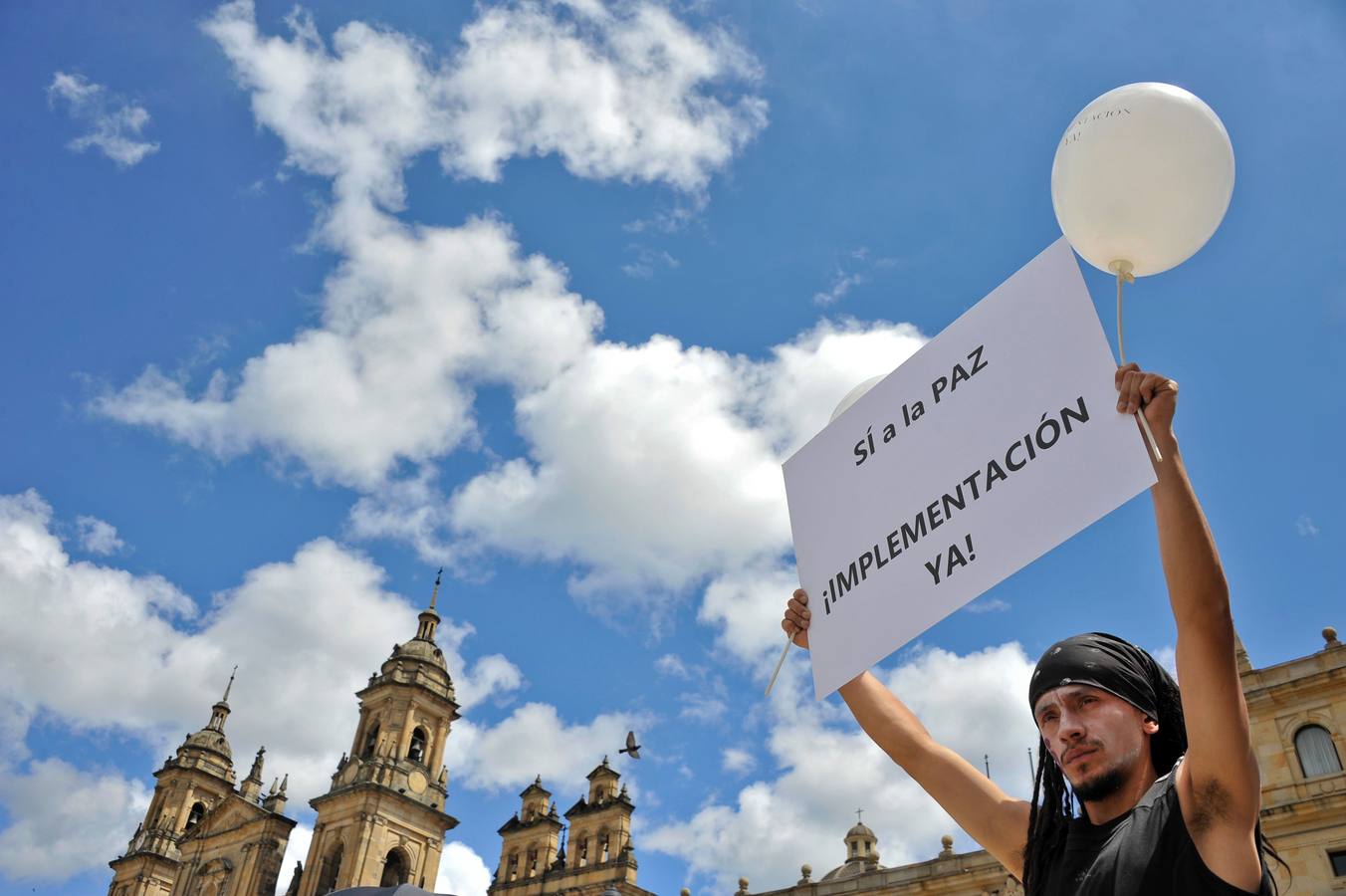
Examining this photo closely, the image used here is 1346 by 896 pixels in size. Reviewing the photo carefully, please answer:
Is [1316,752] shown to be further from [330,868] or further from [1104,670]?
[330,868]

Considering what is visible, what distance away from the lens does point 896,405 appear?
3.40 metres

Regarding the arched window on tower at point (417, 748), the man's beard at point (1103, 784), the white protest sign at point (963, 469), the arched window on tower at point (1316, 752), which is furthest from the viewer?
the arched window on tower at point (417, 748)

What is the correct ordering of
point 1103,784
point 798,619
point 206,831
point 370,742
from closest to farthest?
1. point 1103,784
2. point 798,619
3. point 370,742
4. point 206,831

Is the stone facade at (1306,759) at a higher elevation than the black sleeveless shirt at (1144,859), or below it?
higher

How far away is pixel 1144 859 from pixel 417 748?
1760 inches

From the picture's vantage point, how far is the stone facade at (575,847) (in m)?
35.4

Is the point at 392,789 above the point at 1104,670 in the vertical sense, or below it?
above

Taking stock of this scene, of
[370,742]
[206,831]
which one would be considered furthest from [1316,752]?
[206,831]

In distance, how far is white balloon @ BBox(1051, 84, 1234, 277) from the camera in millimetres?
2764

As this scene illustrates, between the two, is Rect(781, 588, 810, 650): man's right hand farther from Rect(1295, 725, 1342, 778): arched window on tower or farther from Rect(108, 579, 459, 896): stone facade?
Rect(108, 579, 459, 896): stone facade

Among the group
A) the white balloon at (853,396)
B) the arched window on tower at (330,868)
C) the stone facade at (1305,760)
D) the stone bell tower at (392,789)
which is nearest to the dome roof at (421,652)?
the stone bell tower at (392,789)

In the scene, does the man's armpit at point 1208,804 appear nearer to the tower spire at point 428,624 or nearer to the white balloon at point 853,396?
the white balloon at point 853,396

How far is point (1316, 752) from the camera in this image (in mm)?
21609

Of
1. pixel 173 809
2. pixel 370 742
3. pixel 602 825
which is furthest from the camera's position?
pixel 173 809
